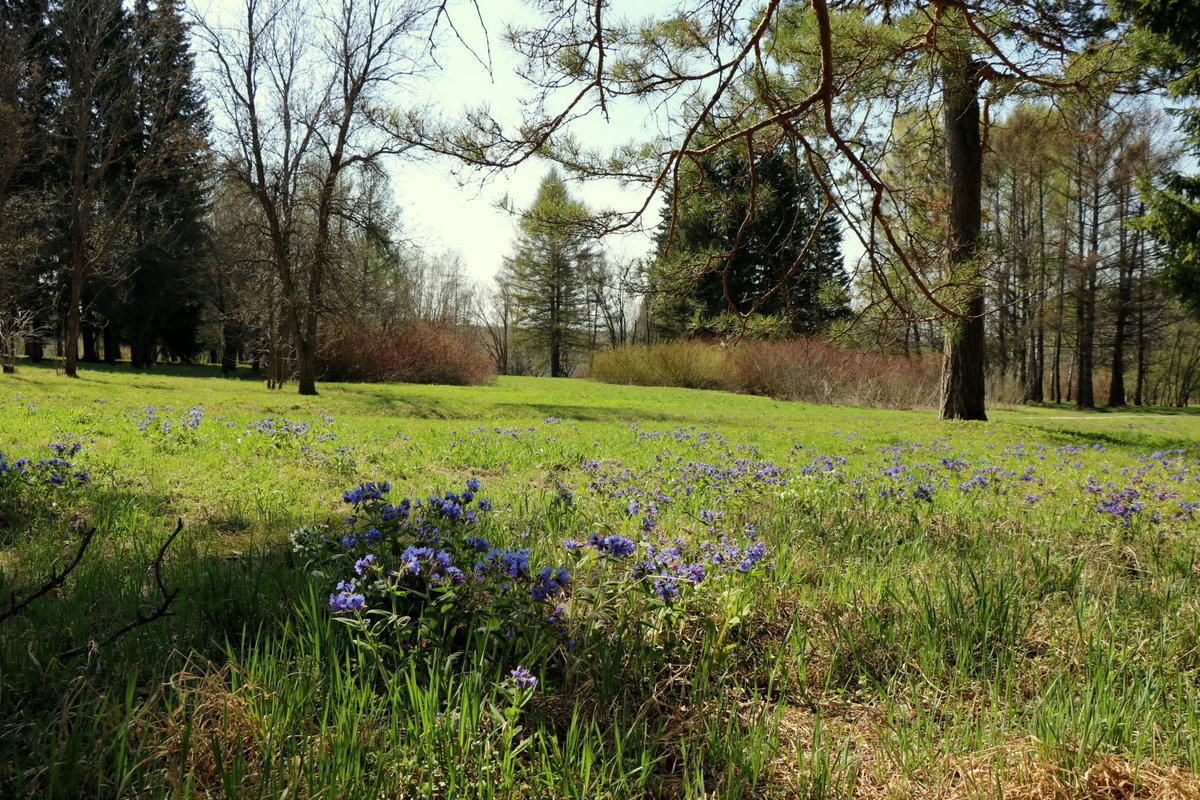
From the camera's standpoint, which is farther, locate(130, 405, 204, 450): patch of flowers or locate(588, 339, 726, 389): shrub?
locate(588, 339, 726, 389): shrub

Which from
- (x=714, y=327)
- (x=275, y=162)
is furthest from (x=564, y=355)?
(x=714, y=327)

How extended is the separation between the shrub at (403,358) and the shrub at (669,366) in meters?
6.74

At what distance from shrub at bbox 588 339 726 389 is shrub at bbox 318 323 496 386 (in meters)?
6.74

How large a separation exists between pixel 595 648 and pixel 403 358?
24511mm

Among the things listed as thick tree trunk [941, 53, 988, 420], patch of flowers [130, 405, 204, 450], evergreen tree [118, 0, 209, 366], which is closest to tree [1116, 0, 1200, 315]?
thick tree trunk [941, 53, 988, 420]

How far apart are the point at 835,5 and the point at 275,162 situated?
620 inches

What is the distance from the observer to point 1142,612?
2.62m

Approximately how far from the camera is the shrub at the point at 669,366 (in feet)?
89.7

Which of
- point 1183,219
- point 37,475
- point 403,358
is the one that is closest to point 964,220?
point 1183,219

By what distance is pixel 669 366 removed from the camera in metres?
28.6

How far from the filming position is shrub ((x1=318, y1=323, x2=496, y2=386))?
24.3 metres

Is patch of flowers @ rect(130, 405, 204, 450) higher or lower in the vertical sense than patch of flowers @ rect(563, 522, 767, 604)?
higher

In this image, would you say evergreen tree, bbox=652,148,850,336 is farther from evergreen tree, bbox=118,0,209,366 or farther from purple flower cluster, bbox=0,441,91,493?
evergreen tree, bbox=118,0,209,366

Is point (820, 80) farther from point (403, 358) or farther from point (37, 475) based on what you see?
point (403, 358)
